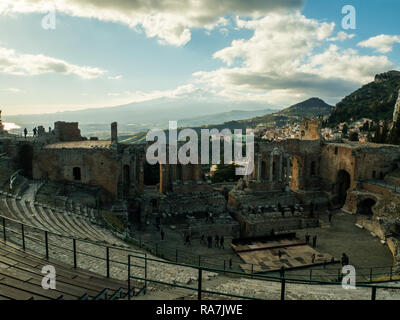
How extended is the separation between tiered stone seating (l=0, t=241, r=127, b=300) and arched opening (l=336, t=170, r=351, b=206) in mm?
32398

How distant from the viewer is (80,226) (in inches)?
685

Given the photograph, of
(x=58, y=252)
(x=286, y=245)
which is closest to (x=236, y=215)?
(x=286, y=245)

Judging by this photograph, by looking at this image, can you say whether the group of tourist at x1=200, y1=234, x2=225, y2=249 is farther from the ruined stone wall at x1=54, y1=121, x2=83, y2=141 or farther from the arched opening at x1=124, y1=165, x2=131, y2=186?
the ruined stone wall at x1=54, y1=121, x2=83, y2=141

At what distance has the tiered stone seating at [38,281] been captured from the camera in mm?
6902

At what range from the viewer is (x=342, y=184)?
36.0 m

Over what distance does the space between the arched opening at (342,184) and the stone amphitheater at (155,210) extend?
0.40 feet

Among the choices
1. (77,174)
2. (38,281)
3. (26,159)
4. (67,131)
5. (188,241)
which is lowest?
(188,241)

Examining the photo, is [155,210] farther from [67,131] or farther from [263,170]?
[263,170]

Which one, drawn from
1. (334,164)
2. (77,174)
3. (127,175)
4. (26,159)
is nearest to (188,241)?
(127,175)

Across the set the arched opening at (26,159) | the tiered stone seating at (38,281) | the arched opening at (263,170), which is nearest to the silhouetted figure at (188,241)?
the arched opening at (263,170)

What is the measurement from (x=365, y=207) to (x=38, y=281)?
32.3 metres

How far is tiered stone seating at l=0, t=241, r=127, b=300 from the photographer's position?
22.6 feet
